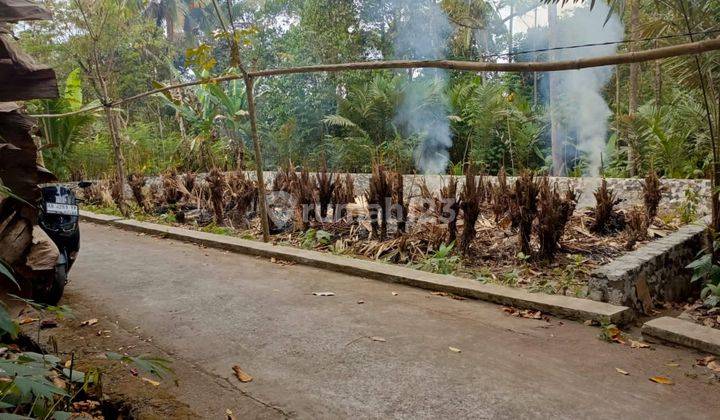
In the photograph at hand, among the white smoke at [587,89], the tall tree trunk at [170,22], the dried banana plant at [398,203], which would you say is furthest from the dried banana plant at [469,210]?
the tall tree trunk at [170,22]

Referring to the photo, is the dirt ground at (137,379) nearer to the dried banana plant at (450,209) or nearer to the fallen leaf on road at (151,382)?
the fallen leaf on road at (151,382)

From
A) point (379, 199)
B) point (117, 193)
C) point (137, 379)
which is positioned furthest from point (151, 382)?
point (117, 193)

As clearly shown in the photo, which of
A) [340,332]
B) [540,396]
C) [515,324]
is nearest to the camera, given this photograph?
[540,396]

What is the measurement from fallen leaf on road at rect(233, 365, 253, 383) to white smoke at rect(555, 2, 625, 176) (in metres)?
10.8

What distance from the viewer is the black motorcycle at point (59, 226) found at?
370 centimetres

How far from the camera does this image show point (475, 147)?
12.8 meters

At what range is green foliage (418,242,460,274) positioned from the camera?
4.80m

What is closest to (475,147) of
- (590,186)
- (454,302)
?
(590,186)

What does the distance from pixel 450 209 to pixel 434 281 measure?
5.02 feet

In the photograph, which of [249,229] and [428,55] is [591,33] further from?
[249,229]

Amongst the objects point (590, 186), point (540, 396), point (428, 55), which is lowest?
point (540, 396)

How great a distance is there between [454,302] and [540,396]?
5.02ft

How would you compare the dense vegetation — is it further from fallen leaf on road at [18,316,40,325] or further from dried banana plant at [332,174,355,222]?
fallen leaf on road at [18,316,40,325]

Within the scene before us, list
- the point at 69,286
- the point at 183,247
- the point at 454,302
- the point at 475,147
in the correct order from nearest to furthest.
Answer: the point at 454,302 → the point at 69,286 → the point at 183,247 → the point at 475,147
